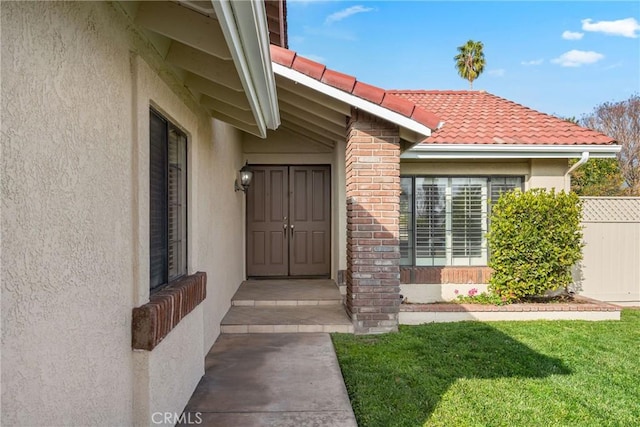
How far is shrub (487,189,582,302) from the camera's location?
7.34 m

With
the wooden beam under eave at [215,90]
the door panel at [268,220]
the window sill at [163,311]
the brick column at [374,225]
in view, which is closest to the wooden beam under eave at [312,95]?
the brick column at [374,225]

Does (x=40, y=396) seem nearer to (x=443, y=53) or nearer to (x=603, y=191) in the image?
(x=603, y=191)

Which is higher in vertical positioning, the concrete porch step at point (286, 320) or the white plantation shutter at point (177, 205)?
the white plantation shutter at point (177, 205)

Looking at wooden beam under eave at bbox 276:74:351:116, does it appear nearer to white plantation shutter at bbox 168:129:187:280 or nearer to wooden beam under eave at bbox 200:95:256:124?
wooden beam under eave at bbox 200:95:256:124

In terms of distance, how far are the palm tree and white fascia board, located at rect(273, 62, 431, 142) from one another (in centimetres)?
1978

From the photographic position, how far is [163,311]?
120 inches

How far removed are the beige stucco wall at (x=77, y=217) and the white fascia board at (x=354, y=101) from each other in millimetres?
2249

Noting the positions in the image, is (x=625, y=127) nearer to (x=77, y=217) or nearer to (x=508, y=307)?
(x=508, y=307)

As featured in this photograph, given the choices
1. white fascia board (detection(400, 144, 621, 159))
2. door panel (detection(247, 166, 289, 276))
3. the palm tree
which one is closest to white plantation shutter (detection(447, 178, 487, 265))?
white fascia board (detection(400, 144, 621, 159))

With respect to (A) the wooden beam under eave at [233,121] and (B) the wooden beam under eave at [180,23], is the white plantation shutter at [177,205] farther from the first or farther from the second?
(A) the wooden beam under eave at [233,121]

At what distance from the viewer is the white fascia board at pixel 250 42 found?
Result: 2.07 meters

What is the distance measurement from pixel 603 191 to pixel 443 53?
12.3 meters

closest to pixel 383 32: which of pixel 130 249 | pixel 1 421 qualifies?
pixel 130 249

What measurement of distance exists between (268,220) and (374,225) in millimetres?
4388
